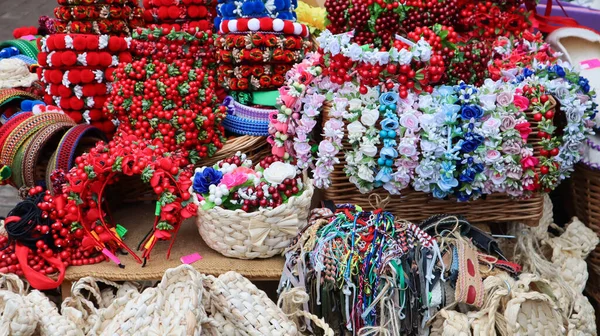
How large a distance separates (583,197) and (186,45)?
1543mm

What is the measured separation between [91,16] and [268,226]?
99 cm

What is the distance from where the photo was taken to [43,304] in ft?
4.65

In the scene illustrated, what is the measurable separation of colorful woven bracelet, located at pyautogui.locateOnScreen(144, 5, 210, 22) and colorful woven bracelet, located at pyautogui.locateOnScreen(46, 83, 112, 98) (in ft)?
1.06

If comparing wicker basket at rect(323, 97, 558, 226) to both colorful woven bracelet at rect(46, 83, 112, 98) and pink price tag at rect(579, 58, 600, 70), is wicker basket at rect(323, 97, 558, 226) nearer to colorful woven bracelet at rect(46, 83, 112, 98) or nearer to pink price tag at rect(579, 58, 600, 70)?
pink price tag at rect(579, 58, 600, 70)

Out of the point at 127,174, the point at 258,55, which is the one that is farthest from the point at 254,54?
the point at 127,174

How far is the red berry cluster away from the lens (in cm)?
172

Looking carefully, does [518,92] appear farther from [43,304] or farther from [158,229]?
[43,304]

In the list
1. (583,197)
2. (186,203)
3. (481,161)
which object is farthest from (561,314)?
(186,203)

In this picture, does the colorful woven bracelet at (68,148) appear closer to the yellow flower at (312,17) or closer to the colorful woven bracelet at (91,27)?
the colorful woven bracelet at (91,27)

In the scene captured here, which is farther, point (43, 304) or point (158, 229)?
point (158, 229)

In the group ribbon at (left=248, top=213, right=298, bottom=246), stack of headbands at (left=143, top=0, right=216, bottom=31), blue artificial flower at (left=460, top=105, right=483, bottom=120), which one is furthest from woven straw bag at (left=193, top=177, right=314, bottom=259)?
stack of headbands at (left=143, top=0, right=216, bottom=31)

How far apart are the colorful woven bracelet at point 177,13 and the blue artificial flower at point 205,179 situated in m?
0.66

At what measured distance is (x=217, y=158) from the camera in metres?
1.84

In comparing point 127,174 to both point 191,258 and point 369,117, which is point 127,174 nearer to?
point 191,258
